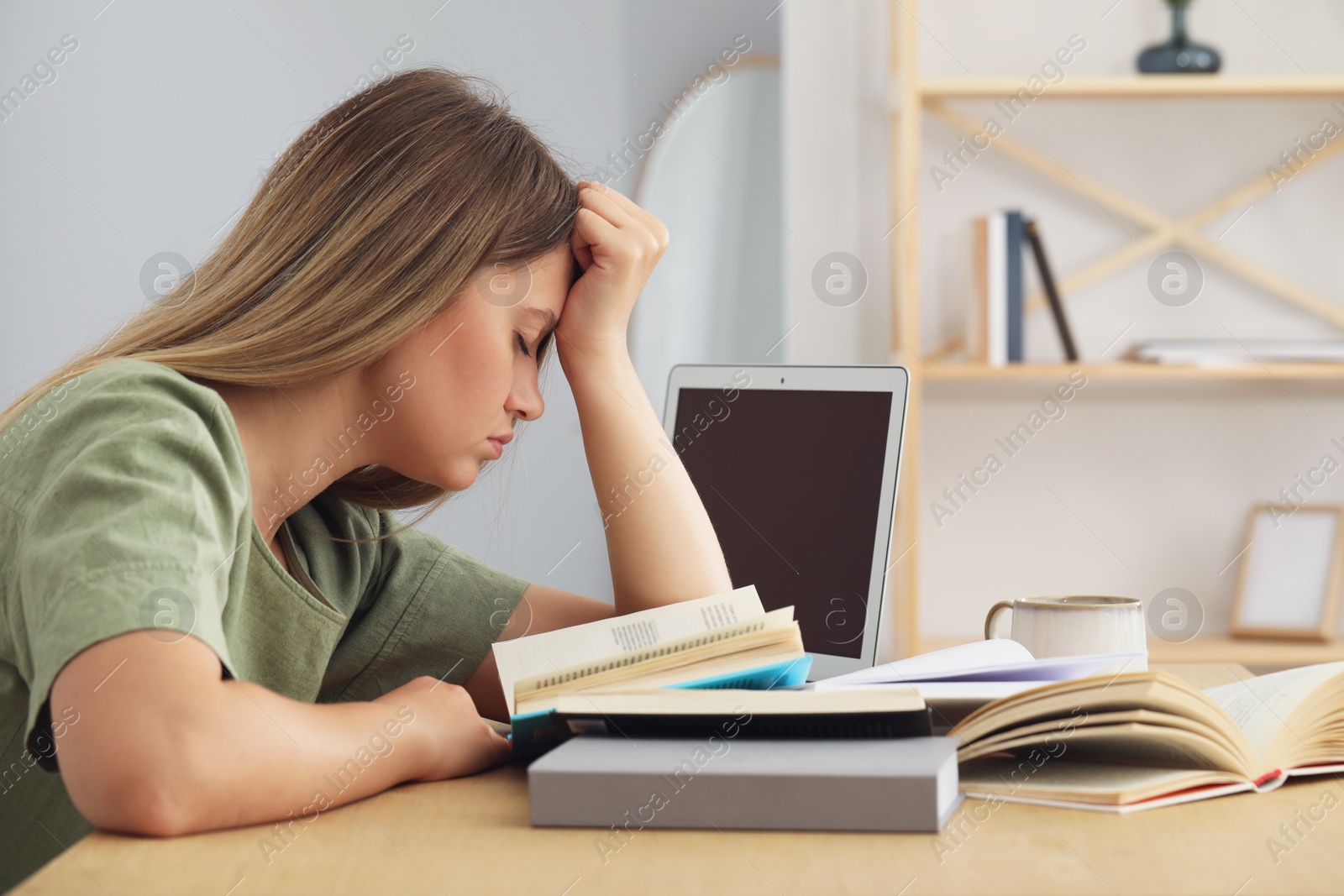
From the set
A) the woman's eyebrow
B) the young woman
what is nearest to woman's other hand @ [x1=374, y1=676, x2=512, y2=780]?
the young woman

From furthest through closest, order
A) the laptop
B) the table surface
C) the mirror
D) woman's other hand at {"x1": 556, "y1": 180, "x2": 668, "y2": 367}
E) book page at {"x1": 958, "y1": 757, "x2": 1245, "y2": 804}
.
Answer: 1. the mirror
2. the laptop
3. woman's other hand at {"x1": 556, "y1": 180, "x2": 668, "y2": 367}
4. book page at {"x1": 958, "y1": 757, "x2": 1245, "y2": 804}
5. the table surface

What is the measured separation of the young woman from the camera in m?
0.61

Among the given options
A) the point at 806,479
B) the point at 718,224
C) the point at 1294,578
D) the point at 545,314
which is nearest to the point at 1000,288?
the point at 718,224

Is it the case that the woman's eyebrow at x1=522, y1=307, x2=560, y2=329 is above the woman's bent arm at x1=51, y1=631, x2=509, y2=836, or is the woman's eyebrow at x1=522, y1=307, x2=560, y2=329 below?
above

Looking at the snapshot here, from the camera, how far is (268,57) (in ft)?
8.45

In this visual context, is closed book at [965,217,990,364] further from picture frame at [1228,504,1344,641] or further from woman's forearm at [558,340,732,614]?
woman's forearm at [558,340,732,614]

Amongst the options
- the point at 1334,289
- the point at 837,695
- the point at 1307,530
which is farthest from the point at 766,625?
the point at 1334,289

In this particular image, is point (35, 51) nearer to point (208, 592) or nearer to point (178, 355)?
point (178, 355)

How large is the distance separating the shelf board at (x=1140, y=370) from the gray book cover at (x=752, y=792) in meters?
1.60

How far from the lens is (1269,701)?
0.73 m

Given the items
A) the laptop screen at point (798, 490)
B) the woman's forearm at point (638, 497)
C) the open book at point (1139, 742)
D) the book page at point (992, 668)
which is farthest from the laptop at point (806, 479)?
the open book at point (1139, 742)

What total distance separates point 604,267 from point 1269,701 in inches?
25.2

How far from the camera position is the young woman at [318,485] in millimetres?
607

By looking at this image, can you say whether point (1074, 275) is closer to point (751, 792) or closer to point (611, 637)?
point (611, 637)
